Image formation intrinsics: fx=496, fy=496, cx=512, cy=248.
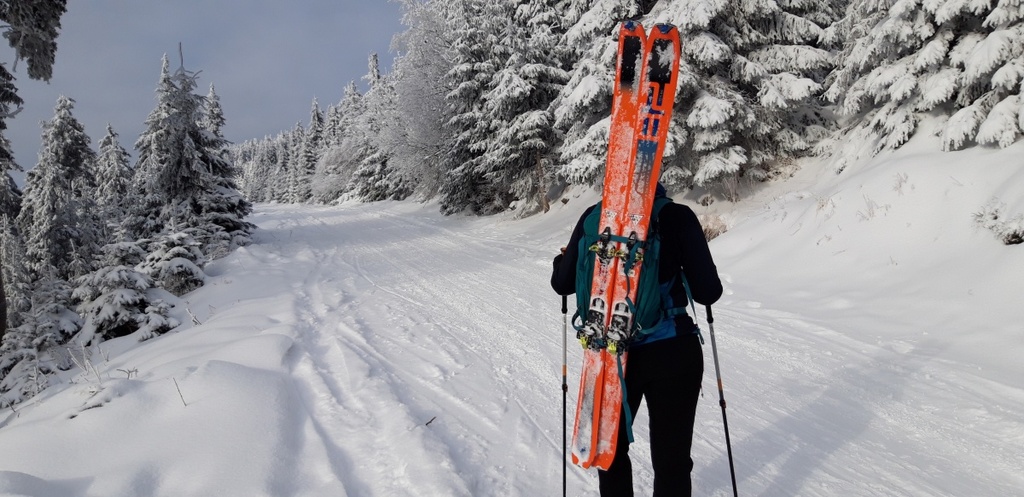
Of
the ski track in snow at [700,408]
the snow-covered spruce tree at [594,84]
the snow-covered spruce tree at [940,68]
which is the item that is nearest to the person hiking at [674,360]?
the ski track in snow at [700,408]

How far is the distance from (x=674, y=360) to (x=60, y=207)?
97.3 feet

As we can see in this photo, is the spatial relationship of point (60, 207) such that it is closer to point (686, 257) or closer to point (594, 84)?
point (594, 84)

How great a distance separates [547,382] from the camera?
15.0 feet

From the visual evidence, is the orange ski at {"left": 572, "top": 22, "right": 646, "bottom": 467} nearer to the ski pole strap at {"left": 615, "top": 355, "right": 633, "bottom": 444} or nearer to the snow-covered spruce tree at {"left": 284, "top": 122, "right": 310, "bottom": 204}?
the ski pole strap at {"left": 615, "top": 355, "right": 633, "bottom": 444}

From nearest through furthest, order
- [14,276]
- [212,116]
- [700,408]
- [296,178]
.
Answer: [700,408]
[14,276]
[212,116]
[296,178]

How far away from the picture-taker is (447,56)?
20766 millimetres

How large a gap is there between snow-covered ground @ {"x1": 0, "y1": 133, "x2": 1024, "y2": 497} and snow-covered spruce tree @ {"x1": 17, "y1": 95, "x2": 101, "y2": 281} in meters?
20.2

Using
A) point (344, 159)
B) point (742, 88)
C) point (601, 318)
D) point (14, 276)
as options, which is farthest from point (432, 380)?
point (344, 159)

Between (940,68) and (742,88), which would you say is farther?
(742,88)

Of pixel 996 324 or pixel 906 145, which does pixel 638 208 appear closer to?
pixel 996 324

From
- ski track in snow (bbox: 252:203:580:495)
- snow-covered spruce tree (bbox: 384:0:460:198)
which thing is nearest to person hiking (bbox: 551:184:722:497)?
ski track in snow (bbox: 252:203:580:495)

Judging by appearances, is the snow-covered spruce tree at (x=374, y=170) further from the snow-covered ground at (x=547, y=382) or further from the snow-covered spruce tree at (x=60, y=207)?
the snow-covered ground at (x=547, y=382)

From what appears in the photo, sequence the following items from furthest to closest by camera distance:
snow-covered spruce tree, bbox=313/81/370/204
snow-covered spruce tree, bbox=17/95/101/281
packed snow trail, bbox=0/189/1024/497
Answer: snow-covered spruce tree, bbox=313/81/370/204, snow-covered spruce tree, bbox=17/95/101/281, packed snow trail, bbox=0/189/1024/497

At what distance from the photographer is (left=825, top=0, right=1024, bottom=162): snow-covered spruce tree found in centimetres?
677
